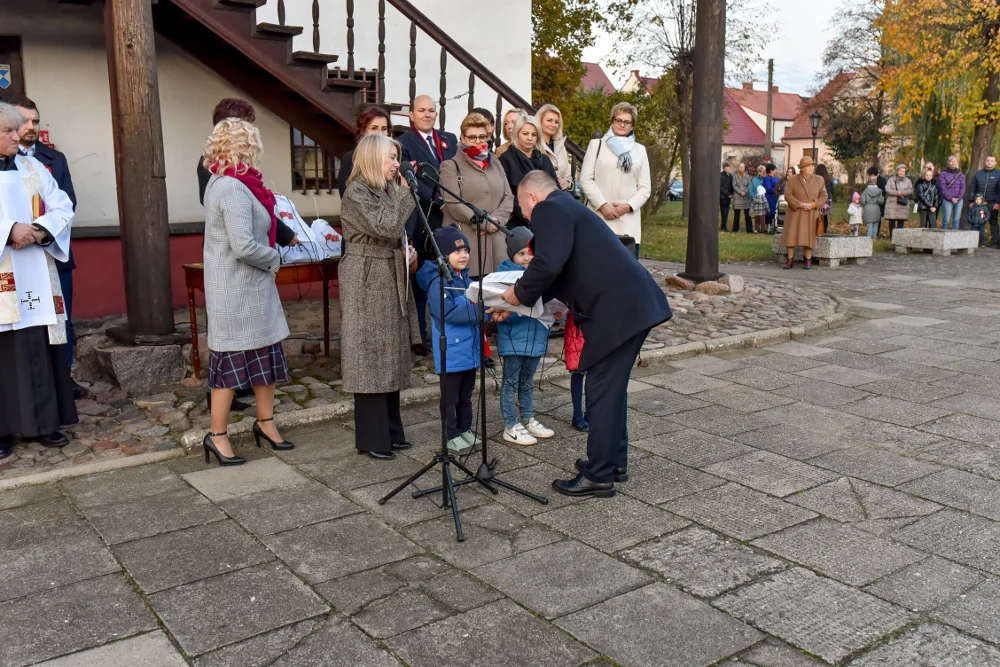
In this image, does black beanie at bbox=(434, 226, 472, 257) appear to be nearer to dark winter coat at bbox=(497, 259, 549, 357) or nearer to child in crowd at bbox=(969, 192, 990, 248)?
dark winter coat at bbox=(497, 259, 549, 357)

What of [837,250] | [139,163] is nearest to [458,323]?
[139,163]

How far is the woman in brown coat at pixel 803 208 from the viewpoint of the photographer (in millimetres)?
13969

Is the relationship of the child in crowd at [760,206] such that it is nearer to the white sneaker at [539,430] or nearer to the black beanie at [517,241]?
the white sneaker at [539,430]

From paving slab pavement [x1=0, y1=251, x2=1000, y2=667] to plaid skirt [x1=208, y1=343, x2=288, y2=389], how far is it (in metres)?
0.49

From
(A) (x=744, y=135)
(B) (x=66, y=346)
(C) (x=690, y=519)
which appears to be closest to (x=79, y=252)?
(B) (x=66, y=346)

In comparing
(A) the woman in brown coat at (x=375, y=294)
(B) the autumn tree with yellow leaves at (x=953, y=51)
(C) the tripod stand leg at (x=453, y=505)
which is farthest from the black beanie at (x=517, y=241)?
(B) the autumn tree with yellow leaves at (x=953, y=51)

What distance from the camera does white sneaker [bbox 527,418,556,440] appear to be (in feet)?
19.0

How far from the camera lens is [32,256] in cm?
546

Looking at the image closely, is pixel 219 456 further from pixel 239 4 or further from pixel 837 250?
pixel 837 250

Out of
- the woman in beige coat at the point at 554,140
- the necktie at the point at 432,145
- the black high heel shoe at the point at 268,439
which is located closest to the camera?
the black high heel shoe at the point at 268,439

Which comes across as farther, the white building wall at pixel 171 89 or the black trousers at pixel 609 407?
the white building wall at pixel 171 89

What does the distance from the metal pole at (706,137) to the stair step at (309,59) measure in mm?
4420

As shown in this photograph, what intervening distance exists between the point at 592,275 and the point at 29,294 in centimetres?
335

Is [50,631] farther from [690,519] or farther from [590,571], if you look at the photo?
[690,519]
